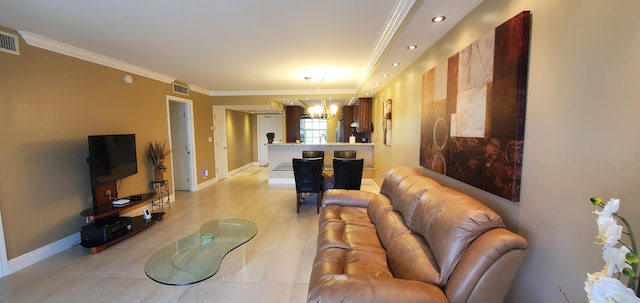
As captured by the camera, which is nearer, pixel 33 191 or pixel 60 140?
pixel 33 191

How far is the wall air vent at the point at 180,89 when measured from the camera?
5141mm

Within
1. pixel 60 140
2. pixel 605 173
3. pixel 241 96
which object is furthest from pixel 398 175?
pixel 241 96

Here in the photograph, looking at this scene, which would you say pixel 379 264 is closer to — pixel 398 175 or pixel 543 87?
pixel 398 175

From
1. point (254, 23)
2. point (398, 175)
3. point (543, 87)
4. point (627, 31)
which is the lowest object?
point (398, 175)

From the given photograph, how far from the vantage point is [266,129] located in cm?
998

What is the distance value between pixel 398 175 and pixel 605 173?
1.64 metres

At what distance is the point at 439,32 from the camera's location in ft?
7.57

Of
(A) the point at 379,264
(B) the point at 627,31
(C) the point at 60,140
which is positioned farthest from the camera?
(C) the point at 60,140

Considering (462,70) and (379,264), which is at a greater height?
(462,70)

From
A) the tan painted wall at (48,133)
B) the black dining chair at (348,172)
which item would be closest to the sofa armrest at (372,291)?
the black dining chair at (348,172)

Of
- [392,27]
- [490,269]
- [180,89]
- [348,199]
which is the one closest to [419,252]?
[490,269]

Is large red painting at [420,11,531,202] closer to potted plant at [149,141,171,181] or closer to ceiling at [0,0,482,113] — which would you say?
ceiling at [0,0,482,113]

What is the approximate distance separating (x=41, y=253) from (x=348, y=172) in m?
3.93

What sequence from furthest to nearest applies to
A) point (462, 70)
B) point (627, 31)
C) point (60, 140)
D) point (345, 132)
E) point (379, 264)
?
point (345, 132)
point (60, 140)
point (462, 70)
point (379, 264)
point (627, 31)
